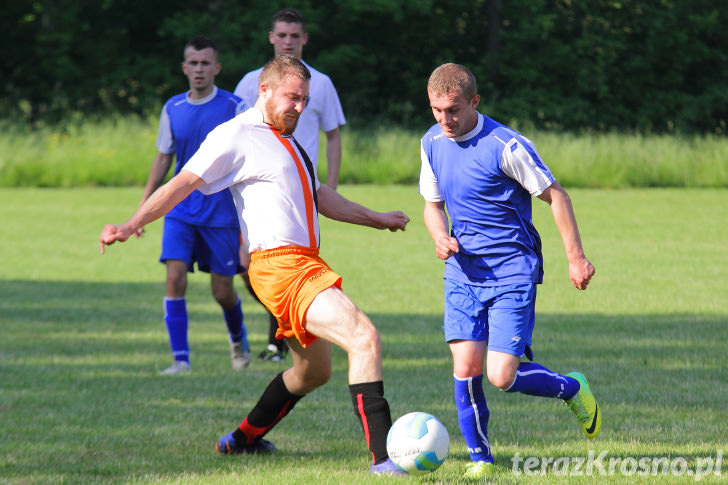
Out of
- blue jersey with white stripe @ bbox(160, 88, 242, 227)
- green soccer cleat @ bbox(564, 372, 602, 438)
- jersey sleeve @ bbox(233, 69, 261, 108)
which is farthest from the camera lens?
jersey sleeve @ bbox(233, 69, 261, 108)

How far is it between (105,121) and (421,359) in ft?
79.5

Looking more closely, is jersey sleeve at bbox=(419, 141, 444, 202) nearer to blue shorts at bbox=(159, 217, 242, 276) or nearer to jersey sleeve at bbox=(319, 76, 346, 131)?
jersey sleeve at bbox=(319, 76, 346, 131)

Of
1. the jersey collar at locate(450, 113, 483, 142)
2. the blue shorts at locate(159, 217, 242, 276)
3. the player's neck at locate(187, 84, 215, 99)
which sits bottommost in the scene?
the blue shorts at locate(159, 217, 242, 276)

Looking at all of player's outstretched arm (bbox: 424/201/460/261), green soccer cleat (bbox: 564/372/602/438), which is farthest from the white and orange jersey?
green soccer cleat (bbox: 564/372/602/438)

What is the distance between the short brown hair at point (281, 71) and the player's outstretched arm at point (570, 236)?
122 cm

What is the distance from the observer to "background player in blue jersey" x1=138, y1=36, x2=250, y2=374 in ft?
23.5

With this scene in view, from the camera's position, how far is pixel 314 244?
180 inches

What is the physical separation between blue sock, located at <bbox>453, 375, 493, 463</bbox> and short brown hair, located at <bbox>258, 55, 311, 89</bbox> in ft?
5.25

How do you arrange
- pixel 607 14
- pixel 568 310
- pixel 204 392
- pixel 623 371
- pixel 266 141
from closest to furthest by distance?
pixel 266 141, pixel 204 392, pixel 623 371, pixel 568 310, pixel 607 14

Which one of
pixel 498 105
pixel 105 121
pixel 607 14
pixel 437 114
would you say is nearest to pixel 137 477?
pixel 437 114

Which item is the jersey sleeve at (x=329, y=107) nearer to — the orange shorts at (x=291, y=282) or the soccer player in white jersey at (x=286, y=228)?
the soccer player in white jersey at (x=286, y=228)

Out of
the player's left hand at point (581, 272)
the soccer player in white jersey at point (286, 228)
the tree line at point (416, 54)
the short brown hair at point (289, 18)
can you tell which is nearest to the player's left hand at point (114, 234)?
the soccer player in white jersey at point (286, 228)

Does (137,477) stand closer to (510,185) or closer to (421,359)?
(510,185)

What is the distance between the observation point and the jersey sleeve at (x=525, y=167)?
455 cm
